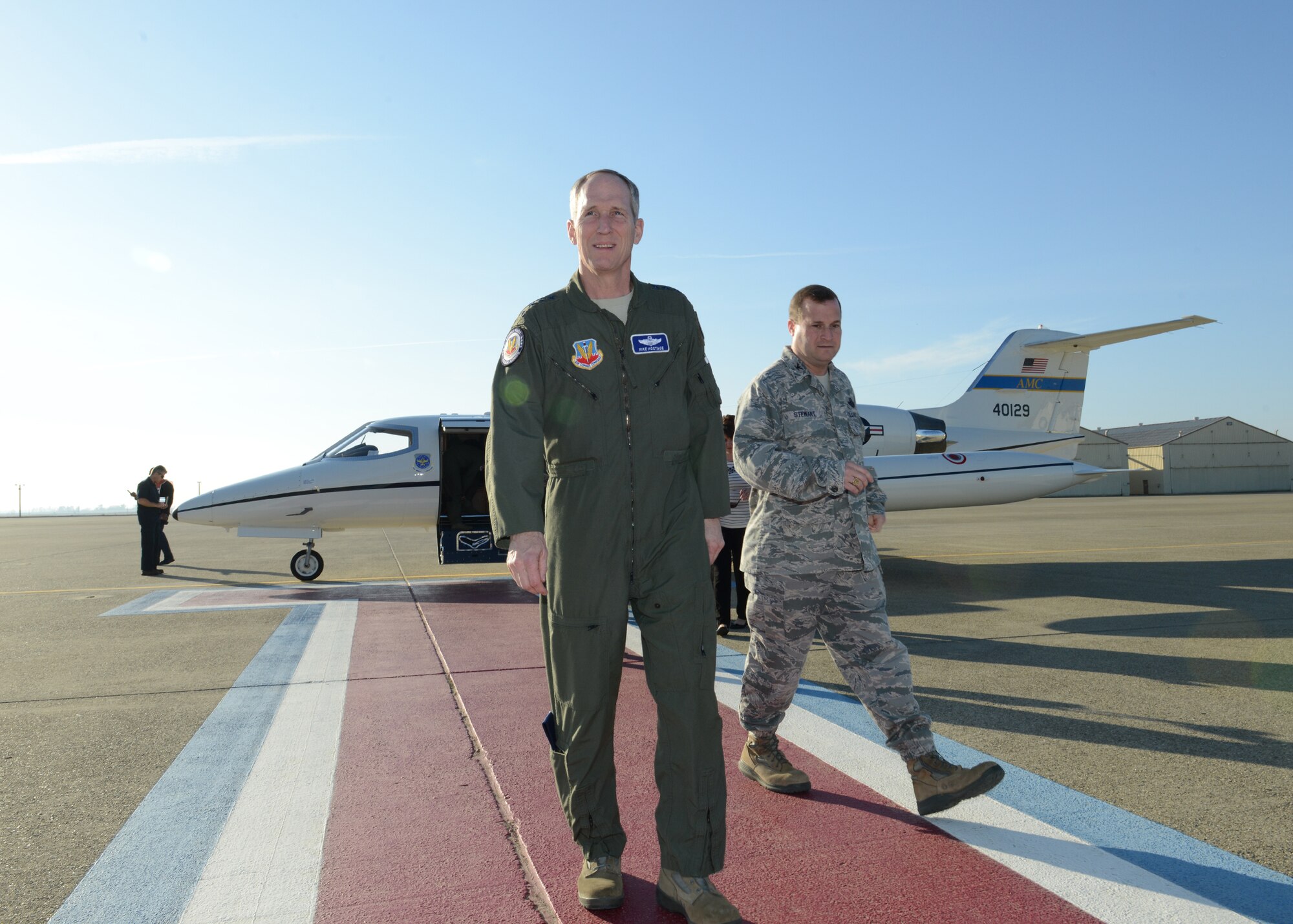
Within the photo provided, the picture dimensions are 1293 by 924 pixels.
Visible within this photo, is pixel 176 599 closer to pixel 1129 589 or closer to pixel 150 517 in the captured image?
pixel 150 517

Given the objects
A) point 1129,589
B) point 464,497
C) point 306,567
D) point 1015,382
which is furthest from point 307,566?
point 1015,382

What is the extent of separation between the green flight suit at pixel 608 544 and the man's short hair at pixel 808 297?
3.69ft

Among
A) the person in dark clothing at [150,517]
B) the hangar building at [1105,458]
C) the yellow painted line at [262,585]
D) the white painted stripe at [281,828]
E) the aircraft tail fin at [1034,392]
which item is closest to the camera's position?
the white painted stripe at [281,828]

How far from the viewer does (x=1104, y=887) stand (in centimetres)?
246

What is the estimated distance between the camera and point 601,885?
235 cm

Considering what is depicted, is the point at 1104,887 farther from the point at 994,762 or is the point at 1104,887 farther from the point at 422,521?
the point at 422,521

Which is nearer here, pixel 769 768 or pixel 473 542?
pixel 769 768

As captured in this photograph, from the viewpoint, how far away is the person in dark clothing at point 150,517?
13.2 m

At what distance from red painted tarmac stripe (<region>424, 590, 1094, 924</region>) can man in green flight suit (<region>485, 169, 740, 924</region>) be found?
228 millimetres

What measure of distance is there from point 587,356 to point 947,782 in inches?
74.5

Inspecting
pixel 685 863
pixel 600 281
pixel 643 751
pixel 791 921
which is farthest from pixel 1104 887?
pixel 600 281

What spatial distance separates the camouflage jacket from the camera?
10.6 feet

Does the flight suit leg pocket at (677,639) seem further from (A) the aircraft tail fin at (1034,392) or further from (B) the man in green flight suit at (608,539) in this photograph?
(A) the aircraft tail fin at (1034,392)

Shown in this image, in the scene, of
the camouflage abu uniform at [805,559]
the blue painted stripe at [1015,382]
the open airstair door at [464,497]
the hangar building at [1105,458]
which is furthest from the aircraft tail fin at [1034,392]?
the hangar building at [1105,458]
